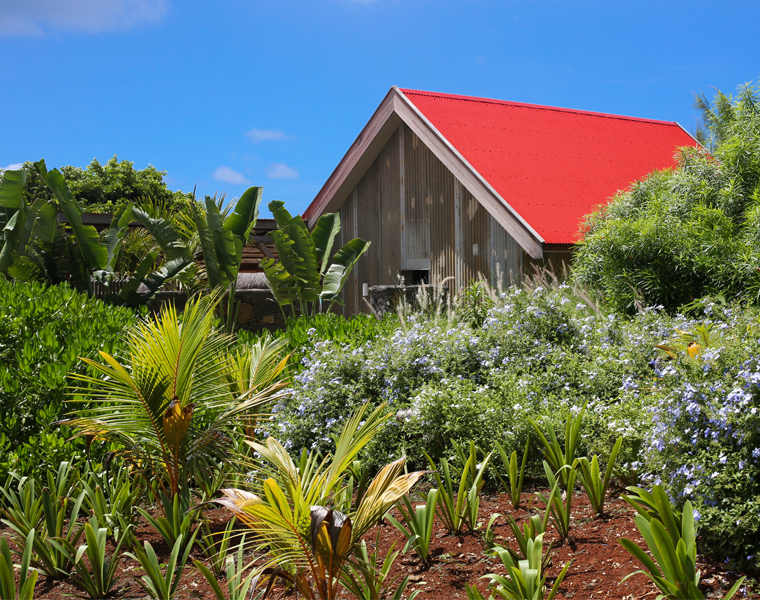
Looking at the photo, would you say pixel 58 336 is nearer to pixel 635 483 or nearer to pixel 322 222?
pixel 635 483

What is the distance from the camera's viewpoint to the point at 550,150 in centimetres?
1317

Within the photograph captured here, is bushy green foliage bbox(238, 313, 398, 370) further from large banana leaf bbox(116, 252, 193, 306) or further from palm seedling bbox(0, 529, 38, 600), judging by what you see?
large banana leaf bbox(116, 252, 193, 306)

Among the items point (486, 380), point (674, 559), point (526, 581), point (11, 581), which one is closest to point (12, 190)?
point (486, 380)

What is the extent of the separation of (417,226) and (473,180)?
259 cm

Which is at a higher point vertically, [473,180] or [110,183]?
[110,183]

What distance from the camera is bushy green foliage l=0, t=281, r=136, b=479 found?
4.61 meters

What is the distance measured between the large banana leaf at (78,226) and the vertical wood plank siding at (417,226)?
609 centimetres

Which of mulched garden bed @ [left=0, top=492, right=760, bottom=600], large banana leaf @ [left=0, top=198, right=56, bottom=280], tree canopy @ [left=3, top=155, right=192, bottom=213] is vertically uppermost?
tree canopy @ [left=3, top=155, right=192, bottom=213]

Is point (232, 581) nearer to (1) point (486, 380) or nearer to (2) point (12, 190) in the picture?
(1) point (486, 380)

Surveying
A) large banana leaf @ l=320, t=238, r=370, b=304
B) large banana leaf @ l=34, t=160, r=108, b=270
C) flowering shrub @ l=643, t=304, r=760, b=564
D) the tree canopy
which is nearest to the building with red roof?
large banana leaf @ l=320, t=238, r=370, b=304

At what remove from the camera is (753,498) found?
293 centimetres

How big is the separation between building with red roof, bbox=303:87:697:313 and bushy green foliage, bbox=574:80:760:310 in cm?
171

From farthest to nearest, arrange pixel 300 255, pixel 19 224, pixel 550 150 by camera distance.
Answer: pixel 550 150 < pixel 300 255 < pixel 19 224

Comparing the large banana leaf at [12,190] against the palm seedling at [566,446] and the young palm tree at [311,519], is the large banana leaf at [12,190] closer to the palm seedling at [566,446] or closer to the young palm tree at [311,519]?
the young palm tree at [311,519]
